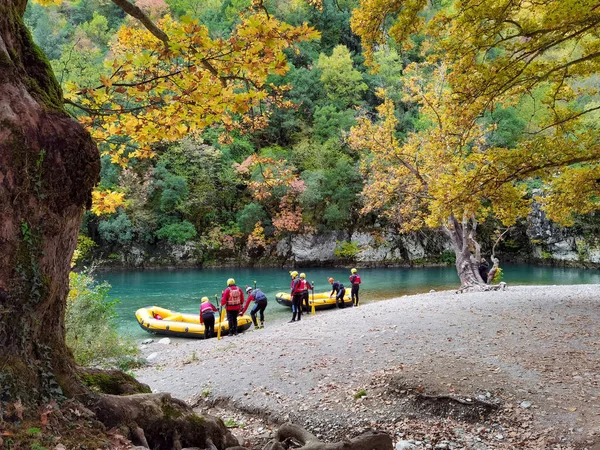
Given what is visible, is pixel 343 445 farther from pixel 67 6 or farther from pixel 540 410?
pixel 67 6

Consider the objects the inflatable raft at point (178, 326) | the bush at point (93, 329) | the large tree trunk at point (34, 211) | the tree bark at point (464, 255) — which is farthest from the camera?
the tree bark at point (464, 255)

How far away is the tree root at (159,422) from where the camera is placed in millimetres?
2654

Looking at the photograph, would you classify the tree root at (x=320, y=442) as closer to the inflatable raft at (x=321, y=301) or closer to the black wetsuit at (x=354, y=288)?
the black wetsuit at (x=354, y=288)

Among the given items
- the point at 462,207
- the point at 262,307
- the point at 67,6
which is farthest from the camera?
the point at 67,6

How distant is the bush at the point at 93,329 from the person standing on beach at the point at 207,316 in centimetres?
256

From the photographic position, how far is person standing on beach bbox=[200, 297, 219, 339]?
1211 cm

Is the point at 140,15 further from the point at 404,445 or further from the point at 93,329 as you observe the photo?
the point at 93,329

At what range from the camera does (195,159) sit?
34.3m

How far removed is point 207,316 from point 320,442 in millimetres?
9331

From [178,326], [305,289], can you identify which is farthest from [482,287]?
[178,326]

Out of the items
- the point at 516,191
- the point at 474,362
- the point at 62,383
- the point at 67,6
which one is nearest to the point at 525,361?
the point at 474,362

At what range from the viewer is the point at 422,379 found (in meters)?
5.46

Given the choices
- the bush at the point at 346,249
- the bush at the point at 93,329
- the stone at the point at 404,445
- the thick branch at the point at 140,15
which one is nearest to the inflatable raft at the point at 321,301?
the bush at the point at 93,329

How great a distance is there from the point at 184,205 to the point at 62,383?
1248 inches
